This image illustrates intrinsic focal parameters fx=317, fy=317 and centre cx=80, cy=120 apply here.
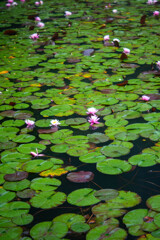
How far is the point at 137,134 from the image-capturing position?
169cm

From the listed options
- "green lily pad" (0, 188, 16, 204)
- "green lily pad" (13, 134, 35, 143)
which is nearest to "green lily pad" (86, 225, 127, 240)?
"green lily pad" (0, 188, 16, 204)

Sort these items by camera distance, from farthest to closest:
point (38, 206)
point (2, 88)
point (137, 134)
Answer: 1. point (2, 88)
2. point (137, 134)
3. point (38, 206)

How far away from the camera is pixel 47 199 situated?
1.27m

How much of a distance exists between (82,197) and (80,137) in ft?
1.55

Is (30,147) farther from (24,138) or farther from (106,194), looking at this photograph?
(106,194)

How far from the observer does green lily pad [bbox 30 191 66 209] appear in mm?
1242

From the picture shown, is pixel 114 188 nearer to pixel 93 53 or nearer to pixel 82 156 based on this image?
pixel 82 156

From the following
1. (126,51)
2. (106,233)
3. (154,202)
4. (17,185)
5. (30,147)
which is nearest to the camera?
(106,233)

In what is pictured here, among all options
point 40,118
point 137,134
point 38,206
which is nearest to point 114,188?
point 38,206

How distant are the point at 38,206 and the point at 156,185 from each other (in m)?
0.50

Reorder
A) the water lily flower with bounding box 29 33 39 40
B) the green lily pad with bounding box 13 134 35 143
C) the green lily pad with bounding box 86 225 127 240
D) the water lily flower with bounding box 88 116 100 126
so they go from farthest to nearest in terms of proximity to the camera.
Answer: the water lily flower with bounding box 29 33 39 40, the water lily flower with bounding box 88 116 100 126, the green lily pad with bounding box 13 134 35 143, the green lily pad with bounding box 86 225 127 240

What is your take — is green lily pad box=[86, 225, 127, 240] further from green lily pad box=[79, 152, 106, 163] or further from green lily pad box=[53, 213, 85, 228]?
green lily pad box=[79, 152, 106, 163]

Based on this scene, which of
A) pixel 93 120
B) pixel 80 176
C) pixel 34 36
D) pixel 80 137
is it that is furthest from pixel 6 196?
pixel 34 36

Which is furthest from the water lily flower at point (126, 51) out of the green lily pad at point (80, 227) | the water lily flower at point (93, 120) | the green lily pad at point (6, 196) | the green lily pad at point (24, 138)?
the green lily pad at point (80, 227)
